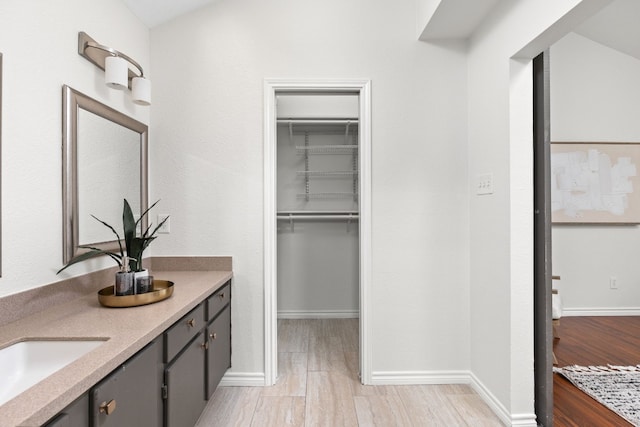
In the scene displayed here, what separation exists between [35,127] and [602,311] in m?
4.91

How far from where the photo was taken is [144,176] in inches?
91.1

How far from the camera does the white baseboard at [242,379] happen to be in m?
2.40

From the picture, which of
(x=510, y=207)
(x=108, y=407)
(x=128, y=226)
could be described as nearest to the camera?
(x=108, y=407)

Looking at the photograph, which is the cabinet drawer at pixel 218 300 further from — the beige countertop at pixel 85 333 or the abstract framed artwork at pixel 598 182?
the abstract framed artwork at pixel 598 182

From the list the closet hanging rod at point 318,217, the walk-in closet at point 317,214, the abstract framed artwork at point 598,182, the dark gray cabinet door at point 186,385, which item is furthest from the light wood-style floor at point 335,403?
the abstract framed artwork at point 598,182

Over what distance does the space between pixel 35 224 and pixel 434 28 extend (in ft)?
7.73

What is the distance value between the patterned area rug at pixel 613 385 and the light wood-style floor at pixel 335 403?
69 cm

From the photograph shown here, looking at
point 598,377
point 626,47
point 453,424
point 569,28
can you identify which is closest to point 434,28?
point 569,28

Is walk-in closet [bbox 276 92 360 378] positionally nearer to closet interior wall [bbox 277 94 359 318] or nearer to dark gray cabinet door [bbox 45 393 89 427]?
closet interior wall [bbox 277 94 359 318]

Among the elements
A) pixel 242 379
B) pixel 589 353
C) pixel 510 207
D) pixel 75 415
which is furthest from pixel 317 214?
pixel 75 415

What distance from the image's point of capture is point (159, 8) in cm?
228

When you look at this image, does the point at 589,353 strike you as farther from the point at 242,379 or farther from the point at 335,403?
the point at 242,379

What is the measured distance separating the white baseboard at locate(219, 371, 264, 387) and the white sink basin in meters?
1.40

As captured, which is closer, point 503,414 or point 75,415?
point 75,415
